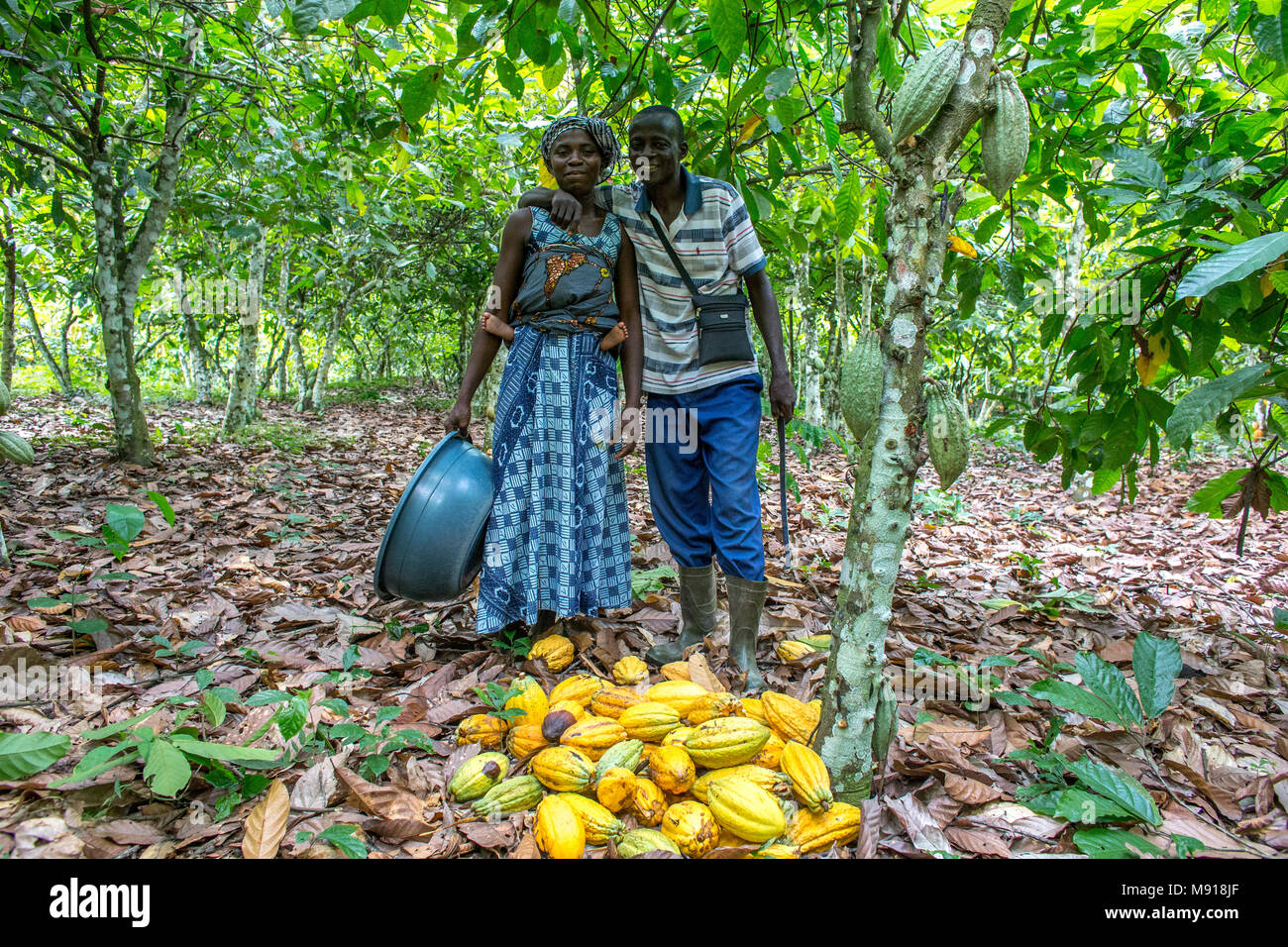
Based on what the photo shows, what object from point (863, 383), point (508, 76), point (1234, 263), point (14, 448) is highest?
point (508, 76)

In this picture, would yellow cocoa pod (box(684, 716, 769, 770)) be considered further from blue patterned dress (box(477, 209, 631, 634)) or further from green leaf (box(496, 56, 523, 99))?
green leaf (box(496, 56, 523, 99))

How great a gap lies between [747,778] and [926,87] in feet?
4.00

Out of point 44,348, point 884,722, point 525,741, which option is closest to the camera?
point 884,722

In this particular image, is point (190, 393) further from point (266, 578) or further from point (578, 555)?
point (578, 555)

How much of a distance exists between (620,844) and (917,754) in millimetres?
684

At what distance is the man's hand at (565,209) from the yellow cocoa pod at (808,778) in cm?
148

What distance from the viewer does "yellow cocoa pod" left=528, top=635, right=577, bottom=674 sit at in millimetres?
2006

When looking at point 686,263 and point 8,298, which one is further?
point 8,298

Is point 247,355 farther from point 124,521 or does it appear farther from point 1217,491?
point 1217,491

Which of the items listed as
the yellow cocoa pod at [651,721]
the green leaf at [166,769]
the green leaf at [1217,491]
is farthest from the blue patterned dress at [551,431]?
the green leaf at [1217,491]

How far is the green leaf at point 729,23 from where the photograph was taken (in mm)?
1398

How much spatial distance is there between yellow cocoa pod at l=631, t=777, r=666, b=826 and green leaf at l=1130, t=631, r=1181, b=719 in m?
0.97

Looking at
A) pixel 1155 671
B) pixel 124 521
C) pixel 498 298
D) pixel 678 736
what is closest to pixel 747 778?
pixel 678 736

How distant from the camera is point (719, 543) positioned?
1.94m
